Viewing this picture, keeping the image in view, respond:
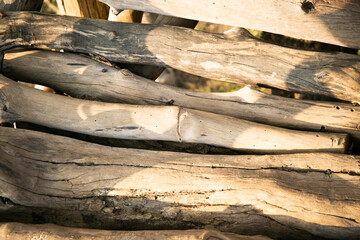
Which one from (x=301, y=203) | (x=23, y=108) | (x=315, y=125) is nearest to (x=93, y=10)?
(x=23, y=108)

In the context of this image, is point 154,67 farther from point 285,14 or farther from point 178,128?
point 285,14

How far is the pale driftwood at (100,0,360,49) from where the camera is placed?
2.32 meters

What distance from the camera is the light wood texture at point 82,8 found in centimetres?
329

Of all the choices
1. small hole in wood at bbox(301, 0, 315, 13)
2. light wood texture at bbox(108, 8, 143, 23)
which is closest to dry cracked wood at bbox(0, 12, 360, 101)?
small hole in wood at bbox(301, 0, 315, 13)

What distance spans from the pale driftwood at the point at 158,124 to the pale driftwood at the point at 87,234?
2.42 ft

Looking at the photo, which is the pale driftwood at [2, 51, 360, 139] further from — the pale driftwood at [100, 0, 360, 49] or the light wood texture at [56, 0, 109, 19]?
the light wood texture at [56, 0, 109, 19]

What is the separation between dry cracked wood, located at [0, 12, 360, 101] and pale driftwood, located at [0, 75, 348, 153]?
15.2 inches

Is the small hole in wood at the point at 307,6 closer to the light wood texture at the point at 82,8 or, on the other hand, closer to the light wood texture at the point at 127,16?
the light wood texture at the point at 127,16

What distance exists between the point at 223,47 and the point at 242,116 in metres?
0.60

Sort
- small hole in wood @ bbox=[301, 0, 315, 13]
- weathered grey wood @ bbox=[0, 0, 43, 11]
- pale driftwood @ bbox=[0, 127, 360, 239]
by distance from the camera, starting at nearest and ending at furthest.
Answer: pale driftwood @ bbox=[0, 127, 360, 239] → small hole in wood @ bbox=[301, 0, 315, 13] → weathered grey wood @ bbox=[0, 0, 43, 11]

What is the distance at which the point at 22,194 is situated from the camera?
220 cm

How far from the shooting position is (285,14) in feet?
7.70

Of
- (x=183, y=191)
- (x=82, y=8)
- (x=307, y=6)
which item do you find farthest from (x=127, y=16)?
(x=183, y=191)

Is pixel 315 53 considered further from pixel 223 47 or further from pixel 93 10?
pixel 93 10
